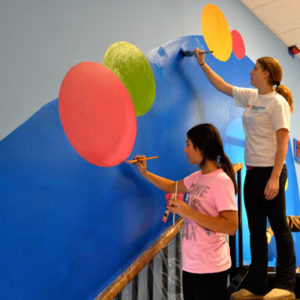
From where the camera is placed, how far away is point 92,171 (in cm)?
136

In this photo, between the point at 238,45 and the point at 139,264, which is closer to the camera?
the point at 139,264

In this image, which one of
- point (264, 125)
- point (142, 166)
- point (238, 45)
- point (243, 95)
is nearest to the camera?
point (142, 166)

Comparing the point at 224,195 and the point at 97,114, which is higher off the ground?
the point at 97,114

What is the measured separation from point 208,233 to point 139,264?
40 centimetres

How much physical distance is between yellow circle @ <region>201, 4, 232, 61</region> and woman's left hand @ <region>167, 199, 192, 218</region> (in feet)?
4.64

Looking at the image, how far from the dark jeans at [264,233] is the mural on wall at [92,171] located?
451 mm

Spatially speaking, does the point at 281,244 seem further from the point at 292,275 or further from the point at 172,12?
the point at 172,12

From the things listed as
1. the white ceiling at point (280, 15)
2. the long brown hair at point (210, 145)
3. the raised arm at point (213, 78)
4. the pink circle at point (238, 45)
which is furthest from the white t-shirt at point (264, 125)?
the white ceiling at point (280, 15)

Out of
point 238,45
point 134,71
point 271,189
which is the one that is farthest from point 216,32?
point 271,189

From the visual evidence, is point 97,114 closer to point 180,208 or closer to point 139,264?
point 180,208

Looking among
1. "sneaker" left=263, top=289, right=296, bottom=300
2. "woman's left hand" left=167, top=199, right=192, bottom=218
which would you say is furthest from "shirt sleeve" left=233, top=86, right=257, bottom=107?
"sneaker" left=263, top=289, right=296, bottom=300

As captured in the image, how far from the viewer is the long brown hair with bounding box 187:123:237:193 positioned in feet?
4.84

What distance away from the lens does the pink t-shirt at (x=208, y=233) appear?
1.33m

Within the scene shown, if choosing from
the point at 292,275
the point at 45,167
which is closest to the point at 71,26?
the point at 45,167
